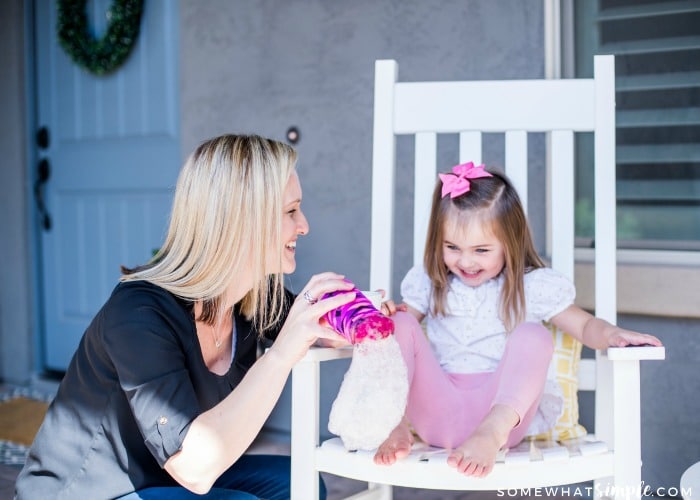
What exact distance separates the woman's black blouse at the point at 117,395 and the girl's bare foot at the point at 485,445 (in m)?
0.46

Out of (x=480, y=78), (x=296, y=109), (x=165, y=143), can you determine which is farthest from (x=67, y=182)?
(x=480, y=78)

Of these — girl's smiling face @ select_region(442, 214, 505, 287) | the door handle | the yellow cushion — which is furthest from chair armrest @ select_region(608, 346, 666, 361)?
the door handle

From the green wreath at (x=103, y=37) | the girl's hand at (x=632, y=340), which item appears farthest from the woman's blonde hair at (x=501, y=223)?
the green wreath at (x=103, y=37)

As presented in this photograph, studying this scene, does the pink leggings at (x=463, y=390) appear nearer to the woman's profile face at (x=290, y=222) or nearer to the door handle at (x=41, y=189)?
the woman's profile face at (x=290, y=222)

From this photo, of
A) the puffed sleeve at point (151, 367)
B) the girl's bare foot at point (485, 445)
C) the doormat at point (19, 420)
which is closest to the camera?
the puffed sleeve at point (151, 367)

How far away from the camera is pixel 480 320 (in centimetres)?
193

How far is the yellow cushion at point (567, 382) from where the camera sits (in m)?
1.74

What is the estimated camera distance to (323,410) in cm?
275

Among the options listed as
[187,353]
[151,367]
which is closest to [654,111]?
[187,353]

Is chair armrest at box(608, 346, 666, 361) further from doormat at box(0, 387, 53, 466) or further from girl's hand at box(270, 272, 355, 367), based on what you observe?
doormat at box(0, 387, 53, 466)

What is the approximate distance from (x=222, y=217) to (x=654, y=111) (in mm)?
1415

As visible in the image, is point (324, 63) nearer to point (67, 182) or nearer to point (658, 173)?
point (658, 173)

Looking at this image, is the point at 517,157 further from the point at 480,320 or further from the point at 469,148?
the point at 480,320

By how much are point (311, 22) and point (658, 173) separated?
1247mm
